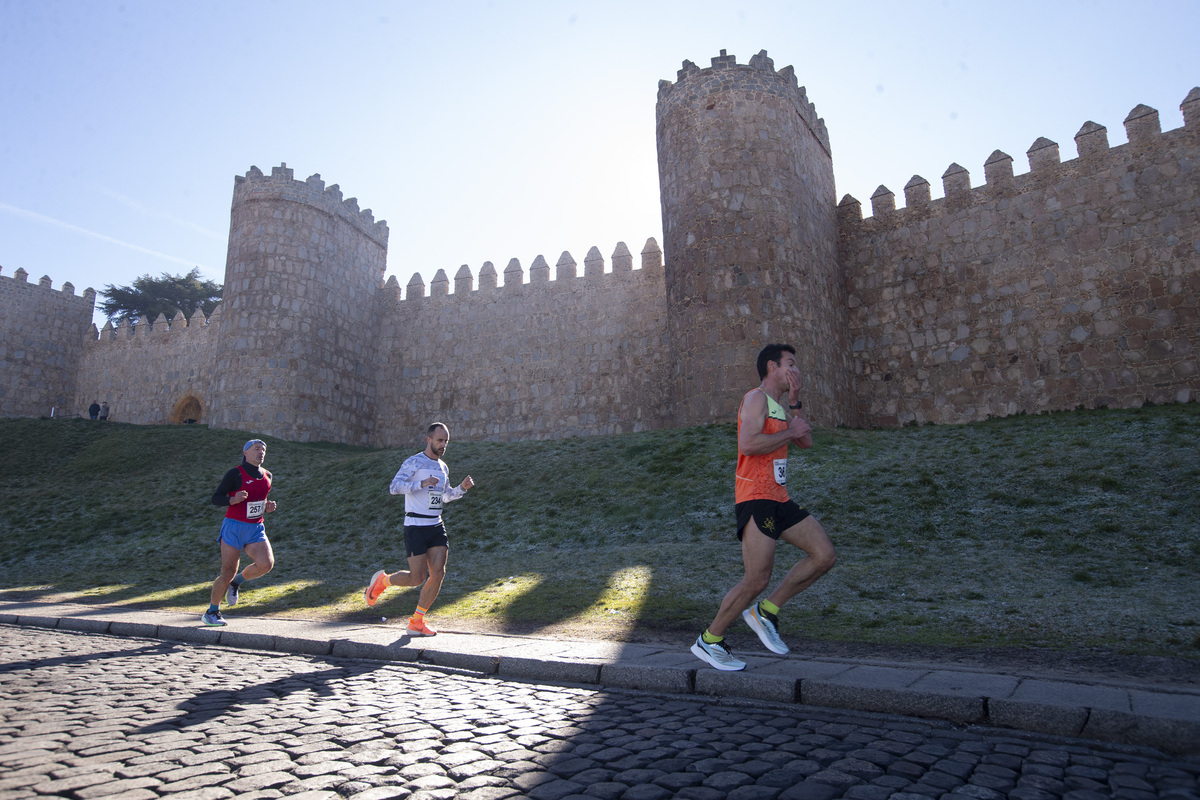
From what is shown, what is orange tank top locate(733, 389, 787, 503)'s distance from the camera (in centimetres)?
441

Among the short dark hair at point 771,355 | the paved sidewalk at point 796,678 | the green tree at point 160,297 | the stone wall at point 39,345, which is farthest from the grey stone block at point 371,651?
the green tree at point 160,297

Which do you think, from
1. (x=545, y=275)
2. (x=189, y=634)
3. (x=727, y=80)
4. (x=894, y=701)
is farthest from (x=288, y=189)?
(x=894, y=701)

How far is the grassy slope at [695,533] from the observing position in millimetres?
5891

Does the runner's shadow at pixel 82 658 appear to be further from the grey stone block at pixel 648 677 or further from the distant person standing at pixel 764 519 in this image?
the distant person standing at pixel 764 519

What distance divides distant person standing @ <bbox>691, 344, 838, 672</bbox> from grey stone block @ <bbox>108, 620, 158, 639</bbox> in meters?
5.02

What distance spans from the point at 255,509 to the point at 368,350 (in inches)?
675

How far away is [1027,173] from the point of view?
15562mm

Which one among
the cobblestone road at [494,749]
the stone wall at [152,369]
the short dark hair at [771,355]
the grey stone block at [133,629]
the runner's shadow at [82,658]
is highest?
the stone wall at [152,369]

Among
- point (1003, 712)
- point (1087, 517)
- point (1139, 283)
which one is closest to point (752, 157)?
point (1139, 283)

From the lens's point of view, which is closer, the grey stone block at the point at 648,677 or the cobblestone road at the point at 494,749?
the cobblestone road at the point at 494,749

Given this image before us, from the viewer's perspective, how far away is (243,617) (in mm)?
7238

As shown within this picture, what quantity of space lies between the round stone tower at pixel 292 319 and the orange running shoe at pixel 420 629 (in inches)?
626

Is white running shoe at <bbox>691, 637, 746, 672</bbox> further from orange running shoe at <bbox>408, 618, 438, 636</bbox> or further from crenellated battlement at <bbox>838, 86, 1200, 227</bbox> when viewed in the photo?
crenellated battlement at <bbox>838, 86, 1200, 227</bbox>

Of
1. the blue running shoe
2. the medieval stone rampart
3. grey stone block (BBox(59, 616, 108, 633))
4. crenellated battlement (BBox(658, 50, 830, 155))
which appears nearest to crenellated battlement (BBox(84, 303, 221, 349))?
the medieval stone rampart
